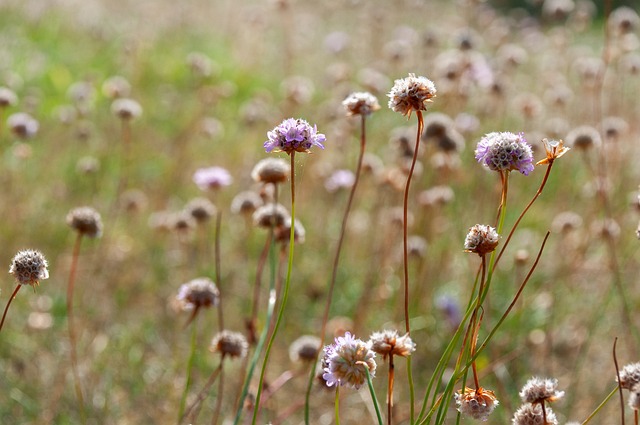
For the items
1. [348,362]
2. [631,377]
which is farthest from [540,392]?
[348,362]

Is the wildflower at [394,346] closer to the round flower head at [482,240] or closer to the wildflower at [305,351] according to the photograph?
the round flower head at [482,240]

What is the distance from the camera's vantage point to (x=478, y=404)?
1155 millimetres

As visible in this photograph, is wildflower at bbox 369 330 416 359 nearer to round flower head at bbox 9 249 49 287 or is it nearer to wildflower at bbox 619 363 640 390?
wildflower at bbox 619 363 640 390

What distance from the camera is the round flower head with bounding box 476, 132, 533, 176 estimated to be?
1161 mm

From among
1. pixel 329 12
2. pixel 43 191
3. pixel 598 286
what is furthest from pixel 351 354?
pixel 329 12

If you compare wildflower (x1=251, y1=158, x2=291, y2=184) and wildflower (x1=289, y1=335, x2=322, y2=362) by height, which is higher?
wildflower (x1=251, y1=158, x2=291, y2=184)

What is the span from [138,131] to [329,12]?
3866mm

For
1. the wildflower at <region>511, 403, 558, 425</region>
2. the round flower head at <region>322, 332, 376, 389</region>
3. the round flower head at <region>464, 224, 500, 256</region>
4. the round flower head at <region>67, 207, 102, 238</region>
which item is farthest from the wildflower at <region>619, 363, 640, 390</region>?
the round flower head at <region>67, 207, 102, 238</region>

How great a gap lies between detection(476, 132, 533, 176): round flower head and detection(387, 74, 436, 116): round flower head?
121 mm

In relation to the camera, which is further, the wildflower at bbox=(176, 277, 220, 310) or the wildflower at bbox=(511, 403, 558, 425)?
the wildflower at bbox=(176, 277, 220, 310)

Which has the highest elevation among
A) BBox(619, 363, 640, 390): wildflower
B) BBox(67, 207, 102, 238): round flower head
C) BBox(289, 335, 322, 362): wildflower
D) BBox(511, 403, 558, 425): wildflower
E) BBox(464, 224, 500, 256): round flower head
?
BBox(67, 207, 102, 238): round flower head

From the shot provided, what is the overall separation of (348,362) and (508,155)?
0.39m

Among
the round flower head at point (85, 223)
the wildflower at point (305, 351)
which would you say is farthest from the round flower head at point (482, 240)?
the round flower head at point (85, 223)

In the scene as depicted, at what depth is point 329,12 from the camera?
7.50m
